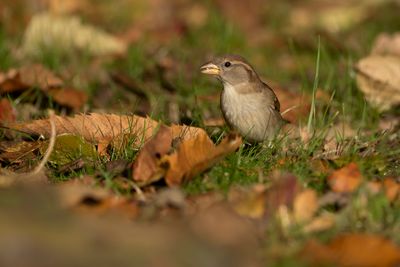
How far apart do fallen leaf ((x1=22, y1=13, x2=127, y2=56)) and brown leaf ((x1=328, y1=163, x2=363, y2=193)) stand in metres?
4.13

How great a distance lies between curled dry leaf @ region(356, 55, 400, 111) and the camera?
21.4 ft

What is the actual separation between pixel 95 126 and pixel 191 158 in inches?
49.0

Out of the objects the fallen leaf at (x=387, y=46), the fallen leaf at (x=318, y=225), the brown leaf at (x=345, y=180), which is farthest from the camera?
the fallen leaf at (x=387, y=46)

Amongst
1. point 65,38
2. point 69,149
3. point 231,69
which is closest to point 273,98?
point 231,69

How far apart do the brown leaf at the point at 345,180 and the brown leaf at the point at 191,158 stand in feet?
1.87

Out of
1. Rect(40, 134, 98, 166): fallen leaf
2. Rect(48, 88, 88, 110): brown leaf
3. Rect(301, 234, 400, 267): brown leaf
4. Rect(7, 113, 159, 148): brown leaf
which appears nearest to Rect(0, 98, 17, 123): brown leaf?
Rect(7, 113, 159, 148): brown leaf

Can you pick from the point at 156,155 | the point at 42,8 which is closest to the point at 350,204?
the point at 156,155

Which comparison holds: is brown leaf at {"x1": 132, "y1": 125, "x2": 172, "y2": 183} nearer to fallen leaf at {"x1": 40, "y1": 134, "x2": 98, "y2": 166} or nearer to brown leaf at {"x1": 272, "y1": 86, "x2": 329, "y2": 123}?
fallen leaf at {"x1": 40, "y1": 134, "x2": 98, "y2": 166}

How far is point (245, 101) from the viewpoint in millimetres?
5996

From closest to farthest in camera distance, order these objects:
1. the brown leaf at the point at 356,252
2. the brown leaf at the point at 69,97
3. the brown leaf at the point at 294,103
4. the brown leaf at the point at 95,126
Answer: the brown leaf at the point at 356,252 < the brown leaf at the point at 95,126 < the brown leaf at the point at 294,103 < the brown leaf at the point at 69,97

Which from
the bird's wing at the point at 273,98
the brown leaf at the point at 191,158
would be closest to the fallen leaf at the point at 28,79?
the bird's wing at the point at 273,98

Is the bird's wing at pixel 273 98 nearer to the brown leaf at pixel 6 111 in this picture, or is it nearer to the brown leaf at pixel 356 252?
the brown leaf at pixel 6 111

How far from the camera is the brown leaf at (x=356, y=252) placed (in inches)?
135

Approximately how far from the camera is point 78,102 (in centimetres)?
663
